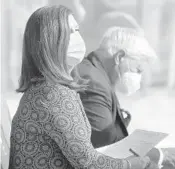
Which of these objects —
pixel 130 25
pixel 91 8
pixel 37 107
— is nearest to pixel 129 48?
pixel 130 25

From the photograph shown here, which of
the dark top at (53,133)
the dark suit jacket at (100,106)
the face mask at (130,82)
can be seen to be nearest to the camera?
the dark top at (53,133)

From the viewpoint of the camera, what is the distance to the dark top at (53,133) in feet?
3.33

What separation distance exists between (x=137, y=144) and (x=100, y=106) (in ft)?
0.79

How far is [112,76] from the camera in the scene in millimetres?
1506

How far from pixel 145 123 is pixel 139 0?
584 millimetres

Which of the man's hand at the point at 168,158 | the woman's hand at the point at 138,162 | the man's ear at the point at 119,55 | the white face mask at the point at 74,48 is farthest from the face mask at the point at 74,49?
the man's hand at the point at 168,158

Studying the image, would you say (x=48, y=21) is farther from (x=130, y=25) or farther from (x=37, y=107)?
(x=130, y=25)

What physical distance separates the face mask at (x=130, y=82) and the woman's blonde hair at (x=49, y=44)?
45 cm

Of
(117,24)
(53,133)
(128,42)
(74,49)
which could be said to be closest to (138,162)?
(53,133)

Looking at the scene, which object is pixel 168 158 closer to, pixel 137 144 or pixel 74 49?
pixel 137 144

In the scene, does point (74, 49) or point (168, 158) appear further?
point (168, 158)

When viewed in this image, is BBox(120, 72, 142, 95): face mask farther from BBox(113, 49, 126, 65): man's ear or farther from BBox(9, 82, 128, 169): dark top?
BBox(9, 82, 128, 169): dark top

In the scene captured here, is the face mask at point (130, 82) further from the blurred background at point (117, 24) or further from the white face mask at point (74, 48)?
the white face mask at point (74, 48)

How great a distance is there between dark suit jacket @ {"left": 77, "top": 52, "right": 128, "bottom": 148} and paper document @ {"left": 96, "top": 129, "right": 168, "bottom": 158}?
0.09 meters
